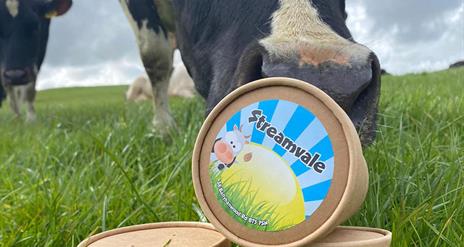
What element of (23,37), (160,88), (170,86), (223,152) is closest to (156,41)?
(160,88)

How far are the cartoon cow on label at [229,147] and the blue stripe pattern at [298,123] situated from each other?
9 centimetres

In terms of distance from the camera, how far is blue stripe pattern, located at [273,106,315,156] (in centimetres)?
132

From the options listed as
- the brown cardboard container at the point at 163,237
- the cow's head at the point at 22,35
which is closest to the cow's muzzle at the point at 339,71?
the brown cardboard container at the point at 163,237

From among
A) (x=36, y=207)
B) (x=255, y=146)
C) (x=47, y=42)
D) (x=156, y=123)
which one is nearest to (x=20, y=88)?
(x=47, y=42)

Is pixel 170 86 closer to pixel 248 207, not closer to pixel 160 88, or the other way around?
pixel 160 88

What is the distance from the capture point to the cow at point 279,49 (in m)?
1.77

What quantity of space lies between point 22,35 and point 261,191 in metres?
7.30

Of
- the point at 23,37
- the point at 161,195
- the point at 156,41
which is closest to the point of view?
the point at 161,195

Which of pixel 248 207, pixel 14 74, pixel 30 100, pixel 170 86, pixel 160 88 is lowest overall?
pixel 170 86

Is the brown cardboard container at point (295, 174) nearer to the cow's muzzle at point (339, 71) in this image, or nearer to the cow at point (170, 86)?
the cow's muzzle at point (339, 71)

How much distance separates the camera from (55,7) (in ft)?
27.3

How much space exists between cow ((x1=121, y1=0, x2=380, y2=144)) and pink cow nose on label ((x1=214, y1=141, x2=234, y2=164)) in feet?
1.42

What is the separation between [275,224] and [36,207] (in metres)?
1.37

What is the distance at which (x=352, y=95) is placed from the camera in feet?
5.80
